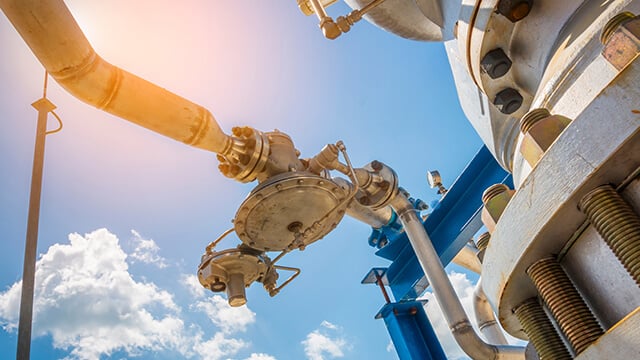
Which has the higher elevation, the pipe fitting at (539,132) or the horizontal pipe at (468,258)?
the horizontal pipe at (468,258)

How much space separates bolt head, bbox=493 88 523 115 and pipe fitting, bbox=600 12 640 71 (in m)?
0.58

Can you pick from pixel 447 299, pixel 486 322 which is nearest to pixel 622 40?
pixel 447 299

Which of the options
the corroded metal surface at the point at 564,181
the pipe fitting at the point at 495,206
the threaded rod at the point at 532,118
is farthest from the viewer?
the pipe fitting at the point at 495,206

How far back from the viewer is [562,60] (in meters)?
1.21

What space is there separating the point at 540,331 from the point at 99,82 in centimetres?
174

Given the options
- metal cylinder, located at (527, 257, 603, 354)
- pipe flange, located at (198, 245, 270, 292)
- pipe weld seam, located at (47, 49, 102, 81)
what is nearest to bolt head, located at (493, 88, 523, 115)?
metal cylinder, located at (527, 257, 603, 354)

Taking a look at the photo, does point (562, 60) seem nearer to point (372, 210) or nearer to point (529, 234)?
point (529, 234)

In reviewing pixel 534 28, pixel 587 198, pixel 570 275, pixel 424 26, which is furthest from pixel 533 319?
pixel 424 26

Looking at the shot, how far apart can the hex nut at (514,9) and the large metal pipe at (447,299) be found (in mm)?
1953

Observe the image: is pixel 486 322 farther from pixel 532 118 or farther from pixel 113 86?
pixel 113 86

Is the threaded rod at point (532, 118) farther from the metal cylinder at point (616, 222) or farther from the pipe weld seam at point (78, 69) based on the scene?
the pipe weld seam at point (78, 69)

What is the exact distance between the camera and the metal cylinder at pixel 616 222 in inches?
31.5

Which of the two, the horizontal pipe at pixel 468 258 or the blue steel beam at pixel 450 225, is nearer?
the blue steel beam at pixel 450 225

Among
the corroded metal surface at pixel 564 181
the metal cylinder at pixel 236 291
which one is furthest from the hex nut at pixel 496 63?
the metal cylinder at pixel 236 291
